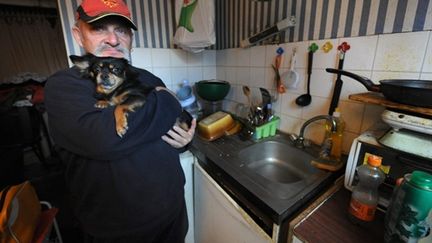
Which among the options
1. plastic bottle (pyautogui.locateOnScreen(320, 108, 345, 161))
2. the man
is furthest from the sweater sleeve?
plastic bottle (pyautogui.locateOnScreen(320, 108, 345, 161))

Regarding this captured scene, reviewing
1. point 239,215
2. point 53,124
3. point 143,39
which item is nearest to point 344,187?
point 239,215

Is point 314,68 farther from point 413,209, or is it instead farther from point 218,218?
point 218,218

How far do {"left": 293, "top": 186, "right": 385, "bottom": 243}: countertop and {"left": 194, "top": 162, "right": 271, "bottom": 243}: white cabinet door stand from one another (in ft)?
0.56

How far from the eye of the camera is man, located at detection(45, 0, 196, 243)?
0.58m

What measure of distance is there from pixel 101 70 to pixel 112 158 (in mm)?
305

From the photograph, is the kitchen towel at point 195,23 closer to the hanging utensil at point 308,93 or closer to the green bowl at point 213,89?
the green bowl at point 213,89

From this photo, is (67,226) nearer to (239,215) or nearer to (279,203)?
(239,215)

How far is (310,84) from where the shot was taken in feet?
3.66

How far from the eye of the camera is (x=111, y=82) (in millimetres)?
686

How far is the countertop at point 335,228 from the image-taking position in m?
0.59

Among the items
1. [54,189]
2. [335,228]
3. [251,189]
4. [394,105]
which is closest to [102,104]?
[251,189]

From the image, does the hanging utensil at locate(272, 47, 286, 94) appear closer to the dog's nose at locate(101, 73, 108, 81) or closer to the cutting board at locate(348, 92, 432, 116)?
the cutting board at locate(348, 92, 432, 116)

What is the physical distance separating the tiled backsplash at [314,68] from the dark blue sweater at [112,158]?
0.82m

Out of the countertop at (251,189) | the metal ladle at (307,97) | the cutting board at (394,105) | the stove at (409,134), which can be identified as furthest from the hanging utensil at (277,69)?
the stove at (409,134)
